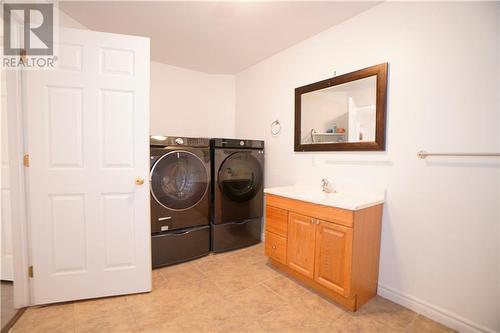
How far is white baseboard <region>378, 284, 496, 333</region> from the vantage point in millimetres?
1451

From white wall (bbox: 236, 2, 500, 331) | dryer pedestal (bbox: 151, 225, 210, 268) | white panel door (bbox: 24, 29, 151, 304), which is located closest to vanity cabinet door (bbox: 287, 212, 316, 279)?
white wall (bbox: 236, 2, 500, 331)

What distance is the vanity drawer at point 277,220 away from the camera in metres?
2.10

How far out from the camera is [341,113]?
2119 mm

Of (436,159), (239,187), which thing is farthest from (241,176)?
(436,159)

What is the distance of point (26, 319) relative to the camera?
60.8 inches

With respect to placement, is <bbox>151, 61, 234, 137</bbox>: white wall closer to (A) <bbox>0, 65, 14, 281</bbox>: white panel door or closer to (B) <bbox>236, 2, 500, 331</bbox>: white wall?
(A) <bbox>0, 65, 14, 281</bbox>: white panel door

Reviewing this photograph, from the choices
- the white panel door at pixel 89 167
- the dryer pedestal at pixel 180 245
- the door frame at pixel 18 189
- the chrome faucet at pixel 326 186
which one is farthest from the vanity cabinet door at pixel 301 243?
the door frame at pixel 18 189

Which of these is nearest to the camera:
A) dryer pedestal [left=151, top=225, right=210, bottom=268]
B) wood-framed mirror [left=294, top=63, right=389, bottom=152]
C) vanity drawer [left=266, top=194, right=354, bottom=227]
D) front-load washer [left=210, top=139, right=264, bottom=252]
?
vanity drawer [left=266, top=194, right=354, bottom=227]

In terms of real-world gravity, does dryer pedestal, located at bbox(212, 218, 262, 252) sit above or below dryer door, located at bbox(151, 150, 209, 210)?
below

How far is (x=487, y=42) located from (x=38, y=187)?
3087 mm

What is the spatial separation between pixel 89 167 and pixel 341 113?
Result: 84.6 inches

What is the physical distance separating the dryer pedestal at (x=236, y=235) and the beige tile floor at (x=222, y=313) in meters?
0.57

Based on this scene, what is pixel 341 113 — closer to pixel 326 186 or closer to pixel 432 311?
pixel 326 186

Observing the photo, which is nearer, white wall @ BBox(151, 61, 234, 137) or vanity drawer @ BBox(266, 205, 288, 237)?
vanity drawer @ BBox(266, 205, 288, 237)
